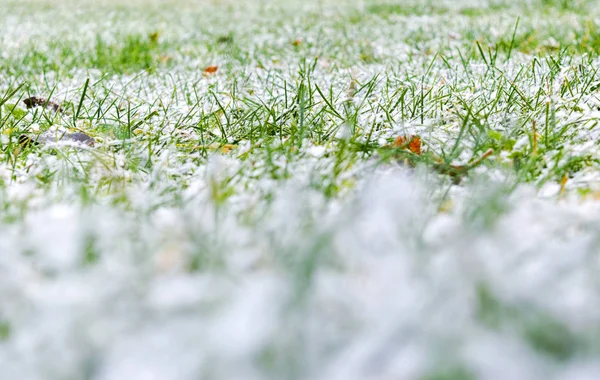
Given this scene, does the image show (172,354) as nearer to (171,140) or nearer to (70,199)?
(70,199)

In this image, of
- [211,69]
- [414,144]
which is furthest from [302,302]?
[211,69]

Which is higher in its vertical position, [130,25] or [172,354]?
[172,354]

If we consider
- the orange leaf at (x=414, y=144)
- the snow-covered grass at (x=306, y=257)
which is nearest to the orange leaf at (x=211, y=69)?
the snow-covered grass at (x=306, y=257)

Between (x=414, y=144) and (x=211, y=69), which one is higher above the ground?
(x=414, y=144)

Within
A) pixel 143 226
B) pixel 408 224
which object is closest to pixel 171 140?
pixel 143 226

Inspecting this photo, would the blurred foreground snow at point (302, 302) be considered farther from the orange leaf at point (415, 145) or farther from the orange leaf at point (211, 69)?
the orange leaf at point (211, 69)

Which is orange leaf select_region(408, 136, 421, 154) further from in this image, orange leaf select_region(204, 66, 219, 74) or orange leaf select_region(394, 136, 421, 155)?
orange leaf select_region(204, 66, 219, 74)

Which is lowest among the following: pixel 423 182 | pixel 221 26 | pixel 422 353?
pixel 221 26

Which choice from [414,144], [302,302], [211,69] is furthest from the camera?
[211,69]

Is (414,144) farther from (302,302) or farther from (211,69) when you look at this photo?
(211,69)

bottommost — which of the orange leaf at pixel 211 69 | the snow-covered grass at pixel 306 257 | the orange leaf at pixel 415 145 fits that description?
the orange leaf at pixel 211 69

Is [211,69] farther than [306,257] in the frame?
Yes
